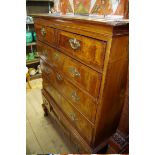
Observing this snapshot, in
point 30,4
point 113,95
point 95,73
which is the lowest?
point 113,95

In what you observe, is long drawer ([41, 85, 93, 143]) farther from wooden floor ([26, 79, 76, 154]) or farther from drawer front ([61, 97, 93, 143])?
wooden floor ([26, 79, 76, 154])

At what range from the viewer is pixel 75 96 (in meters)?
1.07

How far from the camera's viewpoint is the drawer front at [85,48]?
724 millimetres

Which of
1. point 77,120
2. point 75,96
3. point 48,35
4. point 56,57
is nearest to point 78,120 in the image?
point 77,120

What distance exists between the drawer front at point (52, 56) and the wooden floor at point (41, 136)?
3.00ft

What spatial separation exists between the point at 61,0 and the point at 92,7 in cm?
48

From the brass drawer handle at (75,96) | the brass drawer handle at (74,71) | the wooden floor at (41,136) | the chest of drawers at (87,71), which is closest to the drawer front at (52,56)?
the chest of drawers at (87,71)
